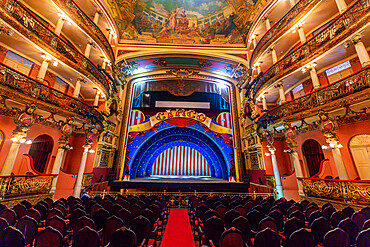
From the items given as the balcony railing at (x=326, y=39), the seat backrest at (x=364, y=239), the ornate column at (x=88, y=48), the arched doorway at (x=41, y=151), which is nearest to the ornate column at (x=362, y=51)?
the balcony railing at (x=326, y=39)

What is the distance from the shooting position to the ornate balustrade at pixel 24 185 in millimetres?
6160

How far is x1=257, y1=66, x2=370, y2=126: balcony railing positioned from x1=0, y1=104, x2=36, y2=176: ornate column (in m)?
13.5

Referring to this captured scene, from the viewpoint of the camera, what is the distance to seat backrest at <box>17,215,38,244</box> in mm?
3079

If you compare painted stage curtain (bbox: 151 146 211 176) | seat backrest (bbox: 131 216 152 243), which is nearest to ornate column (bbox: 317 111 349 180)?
seat backrest (bbox: 131 216 152 243)

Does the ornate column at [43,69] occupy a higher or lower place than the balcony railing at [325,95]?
higher

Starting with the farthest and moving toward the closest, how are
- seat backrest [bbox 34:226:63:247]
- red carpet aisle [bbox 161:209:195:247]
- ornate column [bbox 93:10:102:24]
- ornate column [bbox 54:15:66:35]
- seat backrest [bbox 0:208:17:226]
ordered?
ornate column [bbox 93:10:102:24]
ornate column [bbox 54:15:66:35]
red carpet aisle [bbox 161:209:195:247]
seat backrest [bbox 0:208:17:226]
seat backrest [bbox 34:226:63:247]

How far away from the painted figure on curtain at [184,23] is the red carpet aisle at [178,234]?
16907 millimetres

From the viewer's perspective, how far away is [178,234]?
15.0 feet

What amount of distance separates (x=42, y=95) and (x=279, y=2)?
1745cm

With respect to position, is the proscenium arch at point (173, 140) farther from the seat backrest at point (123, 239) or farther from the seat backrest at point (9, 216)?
the seat backrest at point (123, 239)

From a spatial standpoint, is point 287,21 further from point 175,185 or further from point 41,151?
point 41,151

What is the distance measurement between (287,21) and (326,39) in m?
3.72

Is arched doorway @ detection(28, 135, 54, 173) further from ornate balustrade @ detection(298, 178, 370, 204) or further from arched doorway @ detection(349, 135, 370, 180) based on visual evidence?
arched doorway @ detection(349, 135, 370, 180)

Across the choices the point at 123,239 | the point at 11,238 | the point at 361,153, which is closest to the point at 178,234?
the point at 123,239
